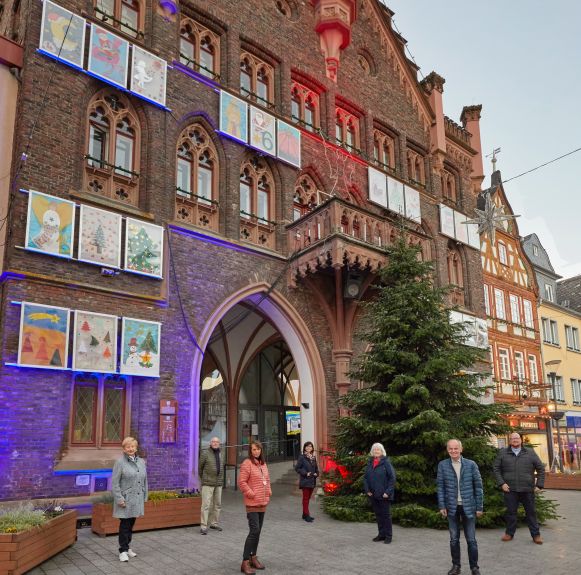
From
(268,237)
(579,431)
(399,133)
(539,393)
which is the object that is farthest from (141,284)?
(579,431)

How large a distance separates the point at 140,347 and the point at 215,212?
172 inches

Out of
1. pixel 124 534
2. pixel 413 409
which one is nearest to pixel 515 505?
pixel 413 409

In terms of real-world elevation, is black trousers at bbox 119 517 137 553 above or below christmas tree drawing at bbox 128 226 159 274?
below

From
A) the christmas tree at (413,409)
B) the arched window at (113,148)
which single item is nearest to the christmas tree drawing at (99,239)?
the arched window at (113,148)

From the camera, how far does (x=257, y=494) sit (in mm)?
7754

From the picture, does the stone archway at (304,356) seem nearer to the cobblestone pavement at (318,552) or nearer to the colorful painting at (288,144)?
the colorful painting at (288,144)

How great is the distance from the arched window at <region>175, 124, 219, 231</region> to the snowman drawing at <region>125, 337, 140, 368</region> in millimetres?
3517

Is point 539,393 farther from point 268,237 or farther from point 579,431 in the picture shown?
point 268,237

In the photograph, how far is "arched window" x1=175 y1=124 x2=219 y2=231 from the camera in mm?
15141

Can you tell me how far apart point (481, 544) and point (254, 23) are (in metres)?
14.7

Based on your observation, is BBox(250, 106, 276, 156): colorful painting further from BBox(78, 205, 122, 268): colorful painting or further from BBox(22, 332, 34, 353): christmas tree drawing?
BBox(22, 332, 34, 353): christmas tree drawing

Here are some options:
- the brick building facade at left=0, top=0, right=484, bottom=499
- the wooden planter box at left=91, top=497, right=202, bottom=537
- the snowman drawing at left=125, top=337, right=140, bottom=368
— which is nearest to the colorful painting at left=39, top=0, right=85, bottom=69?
the brick building facade at left=0, top=0, right=484, bottom=499

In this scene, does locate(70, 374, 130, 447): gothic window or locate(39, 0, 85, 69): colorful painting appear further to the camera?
locate(39, 0, 85, 69): colorful painting

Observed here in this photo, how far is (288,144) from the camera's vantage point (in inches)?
695
